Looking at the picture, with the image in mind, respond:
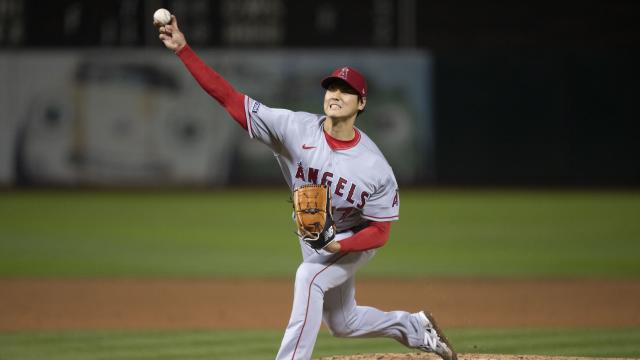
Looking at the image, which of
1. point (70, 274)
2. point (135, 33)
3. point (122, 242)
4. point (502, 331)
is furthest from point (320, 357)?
point (135, 33)

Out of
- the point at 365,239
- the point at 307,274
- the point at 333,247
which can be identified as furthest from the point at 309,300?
the point at 365,239

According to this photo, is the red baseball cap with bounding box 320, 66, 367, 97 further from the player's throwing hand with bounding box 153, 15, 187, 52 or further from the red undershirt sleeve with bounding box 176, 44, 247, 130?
the player's throwing hand with bounding box 153, 15, 187, 52

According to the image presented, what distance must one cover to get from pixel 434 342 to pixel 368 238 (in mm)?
807

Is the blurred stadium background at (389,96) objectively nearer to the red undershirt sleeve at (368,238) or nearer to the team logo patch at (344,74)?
the team logo patch at (344,74)

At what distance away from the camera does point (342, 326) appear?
15.1ft

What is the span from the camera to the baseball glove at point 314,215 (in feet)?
13.5

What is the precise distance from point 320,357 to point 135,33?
12456 mm

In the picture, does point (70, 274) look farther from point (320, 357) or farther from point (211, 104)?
point (211, 104)

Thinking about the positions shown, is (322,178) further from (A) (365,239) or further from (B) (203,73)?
(B) (203,73)

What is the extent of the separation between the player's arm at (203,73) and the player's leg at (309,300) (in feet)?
2.37

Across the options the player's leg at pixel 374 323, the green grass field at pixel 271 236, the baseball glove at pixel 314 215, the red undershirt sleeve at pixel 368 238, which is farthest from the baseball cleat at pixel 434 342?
the green grass field at pixel 271 236

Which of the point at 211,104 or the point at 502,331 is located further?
the point at 211,104

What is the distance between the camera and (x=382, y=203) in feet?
14.4

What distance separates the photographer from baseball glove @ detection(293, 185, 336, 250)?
4.10 metres
